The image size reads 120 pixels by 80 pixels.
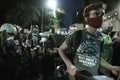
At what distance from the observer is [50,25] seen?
4450 cm

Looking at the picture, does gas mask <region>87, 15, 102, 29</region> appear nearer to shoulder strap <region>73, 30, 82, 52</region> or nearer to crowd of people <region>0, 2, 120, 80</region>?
crowd of people <region>0, 2, 120, 80</region>

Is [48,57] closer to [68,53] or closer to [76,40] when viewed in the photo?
[68,53]

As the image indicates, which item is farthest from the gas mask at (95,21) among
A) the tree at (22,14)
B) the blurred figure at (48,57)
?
the tree at (22,14)

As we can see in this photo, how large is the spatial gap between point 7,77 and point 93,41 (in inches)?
215

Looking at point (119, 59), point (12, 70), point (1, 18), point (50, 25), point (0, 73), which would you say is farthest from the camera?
point (50, 25)

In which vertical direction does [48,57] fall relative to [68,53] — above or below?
below

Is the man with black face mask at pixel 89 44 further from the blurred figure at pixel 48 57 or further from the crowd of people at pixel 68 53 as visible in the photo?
the blurred figure at pixel 48 57

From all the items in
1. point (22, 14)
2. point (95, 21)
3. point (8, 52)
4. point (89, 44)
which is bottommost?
point (22, 14)

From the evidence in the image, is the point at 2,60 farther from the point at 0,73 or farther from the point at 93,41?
the point at 93,41

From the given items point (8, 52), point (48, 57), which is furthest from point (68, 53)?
point (48, 57)

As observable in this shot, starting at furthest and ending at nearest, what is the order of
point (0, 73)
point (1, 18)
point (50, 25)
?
point (50, 25)
point (1, 18)
point (0, 73)

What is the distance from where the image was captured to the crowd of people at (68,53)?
13.4 ft

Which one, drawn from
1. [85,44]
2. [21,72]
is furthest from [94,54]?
[21,72]

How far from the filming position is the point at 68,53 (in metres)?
7.21
